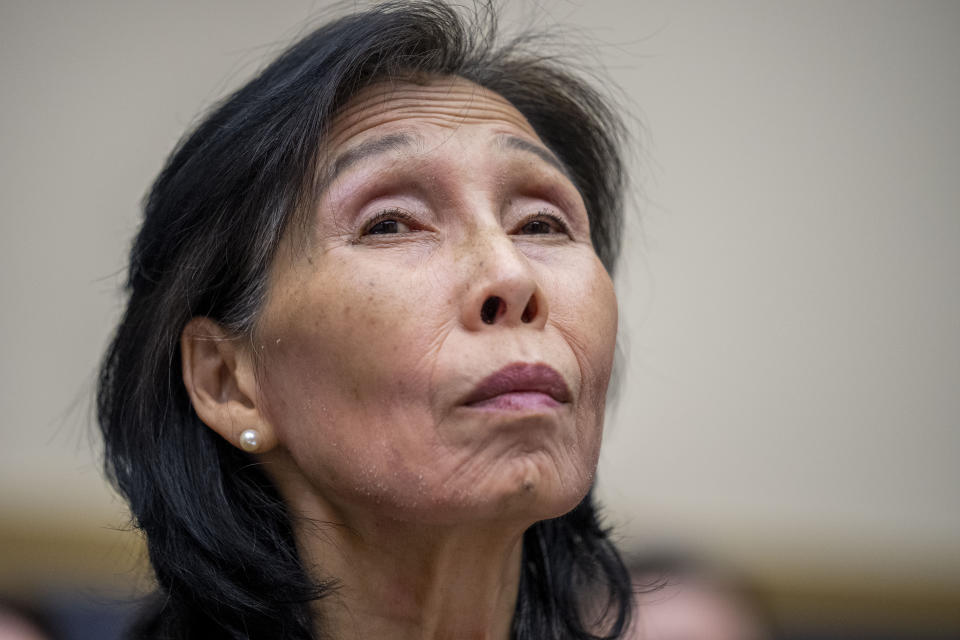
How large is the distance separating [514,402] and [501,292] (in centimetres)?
12

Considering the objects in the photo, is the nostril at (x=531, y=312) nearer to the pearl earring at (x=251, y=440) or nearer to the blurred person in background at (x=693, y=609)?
the pearl earring at (x=251, y=440)

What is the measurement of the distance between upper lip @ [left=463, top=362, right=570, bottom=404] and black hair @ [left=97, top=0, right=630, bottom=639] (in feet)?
1.08

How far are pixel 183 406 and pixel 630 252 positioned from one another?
4.92ft

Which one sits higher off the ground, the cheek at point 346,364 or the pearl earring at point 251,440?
the cheek at point 346,364

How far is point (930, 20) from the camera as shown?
2.47 meters

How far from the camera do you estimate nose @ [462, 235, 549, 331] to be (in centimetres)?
98

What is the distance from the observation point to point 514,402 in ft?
3.15

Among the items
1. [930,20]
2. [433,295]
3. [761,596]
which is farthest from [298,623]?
[930,20]

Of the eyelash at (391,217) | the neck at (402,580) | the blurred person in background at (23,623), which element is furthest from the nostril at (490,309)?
the blurred person in background at (23,623)

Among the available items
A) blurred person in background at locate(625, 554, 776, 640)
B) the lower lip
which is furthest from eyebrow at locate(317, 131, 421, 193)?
blurred person in background at locate(625, 554, 776, 640)

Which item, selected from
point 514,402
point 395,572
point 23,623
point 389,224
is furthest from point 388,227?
point 23,623

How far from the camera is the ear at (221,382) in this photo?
1.13 m

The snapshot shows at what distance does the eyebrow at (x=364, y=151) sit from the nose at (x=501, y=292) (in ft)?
0.56

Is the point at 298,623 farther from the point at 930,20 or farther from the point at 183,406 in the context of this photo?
the point at 930,20
